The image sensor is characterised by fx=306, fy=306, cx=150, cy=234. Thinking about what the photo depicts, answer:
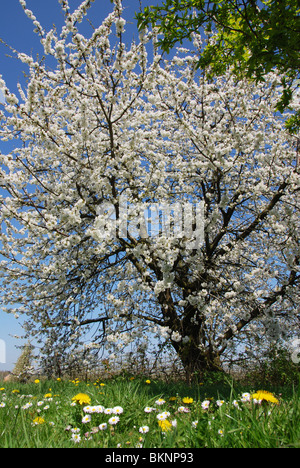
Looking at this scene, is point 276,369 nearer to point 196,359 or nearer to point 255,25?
point 196,359

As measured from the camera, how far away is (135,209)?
5.61 meters

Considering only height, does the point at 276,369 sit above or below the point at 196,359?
below

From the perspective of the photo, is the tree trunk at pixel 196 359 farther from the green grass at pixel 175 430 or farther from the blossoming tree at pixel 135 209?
the green grass at pixel 175 430

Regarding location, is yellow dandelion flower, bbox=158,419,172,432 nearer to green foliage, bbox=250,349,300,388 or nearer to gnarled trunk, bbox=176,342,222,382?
gnarled trunk, bbox=176,342,222,382

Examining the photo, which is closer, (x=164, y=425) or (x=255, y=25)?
(x=164, y=425)

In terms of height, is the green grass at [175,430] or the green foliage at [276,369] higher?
the green grass at [175,430]

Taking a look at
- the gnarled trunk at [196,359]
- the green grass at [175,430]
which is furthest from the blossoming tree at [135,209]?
the green grass at [175,430]

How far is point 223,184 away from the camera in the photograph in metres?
7.27

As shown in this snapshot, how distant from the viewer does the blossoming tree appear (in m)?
5.16

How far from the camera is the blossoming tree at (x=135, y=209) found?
5.16 meters

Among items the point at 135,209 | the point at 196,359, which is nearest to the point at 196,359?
the point at 196,359

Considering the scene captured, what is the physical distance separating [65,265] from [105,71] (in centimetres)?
352

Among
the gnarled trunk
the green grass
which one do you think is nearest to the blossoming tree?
the gnarled trunk
